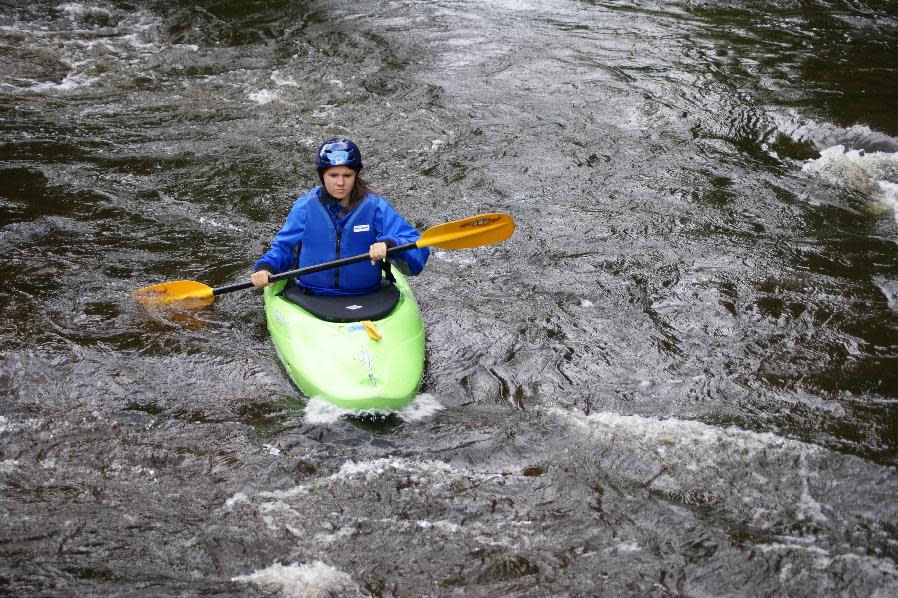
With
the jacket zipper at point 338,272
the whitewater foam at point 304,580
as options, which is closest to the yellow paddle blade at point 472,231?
the jacket zipper at point 338,272

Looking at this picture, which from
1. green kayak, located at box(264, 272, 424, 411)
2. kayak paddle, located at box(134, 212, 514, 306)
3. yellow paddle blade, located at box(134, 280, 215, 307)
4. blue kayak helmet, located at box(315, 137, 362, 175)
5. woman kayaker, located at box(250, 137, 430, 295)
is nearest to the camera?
green kayak, located at box(264, 272, 424, 411)

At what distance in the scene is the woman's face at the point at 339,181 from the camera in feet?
16.0

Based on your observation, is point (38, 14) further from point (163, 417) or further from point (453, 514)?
point (453, 514)

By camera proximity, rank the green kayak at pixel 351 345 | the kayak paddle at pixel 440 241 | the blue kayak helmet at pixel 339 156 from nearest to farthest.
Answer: the green kayak at pixel 351 345
the blue kayak helmet at pixel 339 156
the kayak paddle at pixel 440 241

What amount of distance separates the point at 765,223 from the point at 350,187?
3639 millimetres

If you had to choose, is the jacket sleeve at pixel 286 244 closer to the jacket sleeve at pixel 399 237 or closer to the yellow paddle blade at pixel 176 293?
the jacket sleeve at pixel 399 237

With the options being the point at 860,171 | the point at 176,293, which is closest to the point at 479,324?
the point at 176,293

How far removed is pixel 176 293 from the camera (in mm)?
5633

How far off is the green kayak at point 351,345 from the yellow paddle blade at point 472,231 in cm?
42

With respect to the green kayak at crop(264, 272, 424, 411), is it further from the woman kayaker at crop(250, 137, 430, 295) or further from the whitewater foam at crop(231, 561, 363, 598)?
the whitewater foam at crop(231, 561, 363, 598)

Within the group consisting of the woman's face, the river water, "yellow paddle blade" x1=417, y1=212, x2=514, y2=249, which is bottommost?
the river water

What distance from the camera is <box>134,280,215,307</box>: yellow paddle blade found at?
18.3 feet

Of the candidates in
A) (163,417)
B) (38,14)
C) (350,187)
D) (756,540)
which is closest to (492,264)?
(350,187)

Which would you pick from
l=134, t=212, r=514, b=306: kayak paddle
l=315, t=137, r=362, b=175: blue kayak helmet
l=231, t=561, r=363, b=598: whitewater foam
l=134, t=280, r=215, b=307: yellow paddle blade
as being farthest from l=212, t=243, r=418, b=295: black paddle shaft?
l=231, t=561, r=363, b=598: whitewater foam
